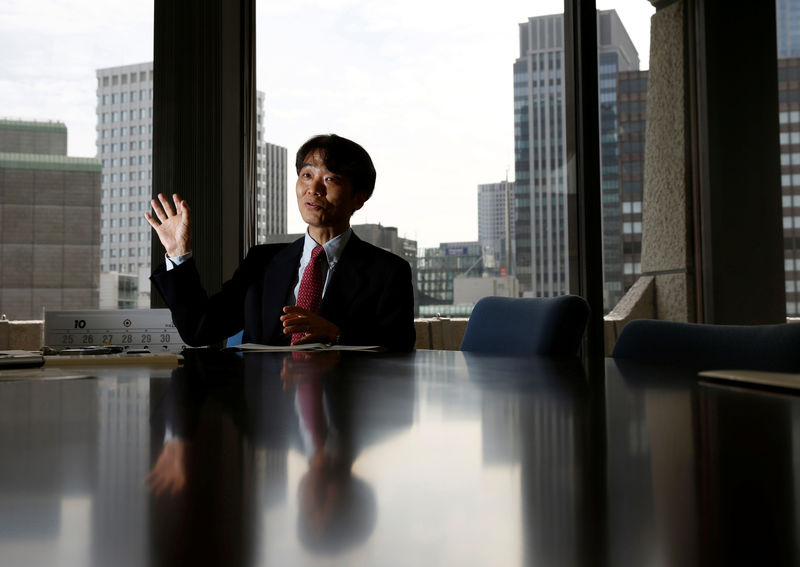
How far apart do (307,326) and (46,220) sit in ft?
9.91

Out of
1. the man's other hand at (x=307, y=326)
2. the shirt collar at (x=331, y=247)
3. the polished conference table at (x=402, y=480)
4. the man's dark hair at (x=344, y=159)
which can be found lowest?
the polished conference table at (x=402, y=480)

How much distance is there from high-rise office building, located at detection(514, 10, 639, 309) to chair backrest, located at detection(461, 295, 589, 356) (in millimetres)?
2094

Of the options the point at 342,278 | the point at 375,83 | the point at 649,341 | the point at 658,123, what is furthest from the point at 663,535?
the point at 658,123

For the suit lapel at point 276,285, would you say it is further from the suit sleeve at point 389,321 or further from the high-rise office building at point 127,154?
the high-rise office building at point 127,154

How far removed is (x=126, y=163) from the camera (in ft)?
13.1

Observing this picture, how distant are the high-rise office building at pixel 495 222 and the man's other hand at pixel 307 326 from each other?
2434 mm

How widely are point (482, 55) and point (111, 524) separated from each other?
14.1 feet

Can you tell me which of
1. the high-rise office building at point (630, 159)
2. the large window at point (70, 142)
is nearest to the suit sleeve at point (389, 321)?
the large window at point (70, 142)

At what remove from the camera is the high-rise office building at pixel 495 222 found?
4.20m

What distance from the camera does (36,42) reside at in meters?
4.00

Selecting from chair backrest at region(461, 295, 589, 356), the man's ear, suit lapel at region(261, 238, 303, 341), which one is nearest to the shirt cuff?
suit lapel at region(261, 238, 303, 341)

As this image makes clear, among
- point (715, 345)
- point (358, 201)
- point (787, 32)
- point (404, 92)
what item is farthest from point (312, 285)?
point (787, 32)

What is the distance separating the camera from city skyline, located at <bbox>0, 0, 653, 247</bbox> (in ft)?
13.6

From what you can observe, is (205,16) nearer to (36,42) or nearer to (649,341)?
(36,42)
